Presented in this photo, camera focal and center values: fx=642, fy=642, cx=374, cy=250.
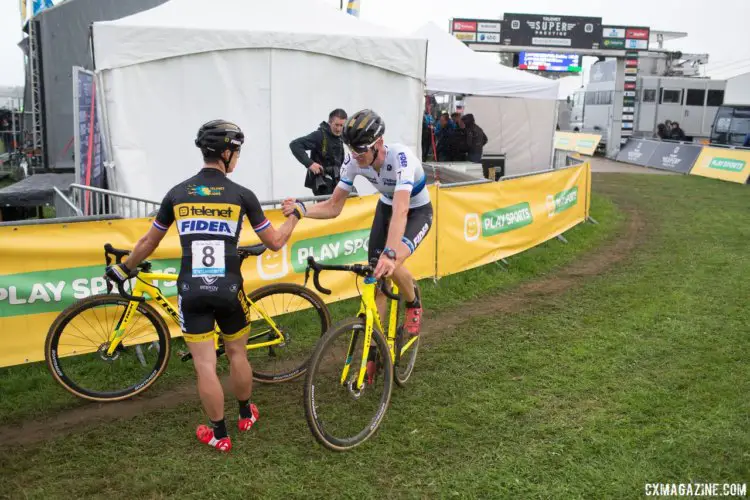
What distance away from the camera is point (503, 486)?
12.1ft

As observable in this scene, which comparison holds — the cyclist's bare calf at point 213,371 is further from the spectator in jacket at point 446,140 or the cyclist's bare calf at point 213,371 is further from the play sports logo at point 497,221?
the spectator in jacket at point 446,140

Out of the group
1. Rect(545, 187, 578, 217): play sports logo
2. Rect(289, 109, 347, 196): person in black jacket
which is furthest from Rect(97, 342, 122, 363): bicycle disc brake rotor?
Rect(545, 187, 578, 217): play sports logo

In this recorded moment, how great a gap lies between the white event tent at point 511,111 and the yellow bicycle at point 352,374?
40.7 ft

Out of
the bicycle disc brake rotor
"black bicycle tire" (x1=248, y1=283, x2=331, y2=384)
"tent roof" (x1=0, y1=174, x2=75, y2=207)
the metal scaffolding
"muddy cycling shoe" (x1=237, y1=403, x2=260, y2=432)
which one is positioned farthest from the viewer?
the metal scaffolding

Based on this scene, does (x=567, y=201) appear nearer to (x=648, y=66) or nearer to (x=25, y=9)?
(x=25, y=9)

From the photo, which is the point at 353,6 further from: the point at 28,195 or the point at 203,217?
the point at 203,217

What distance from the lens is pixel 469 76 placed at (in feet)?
49.4

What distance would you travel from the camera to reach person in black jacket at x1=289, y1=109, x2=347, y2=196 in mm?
8094

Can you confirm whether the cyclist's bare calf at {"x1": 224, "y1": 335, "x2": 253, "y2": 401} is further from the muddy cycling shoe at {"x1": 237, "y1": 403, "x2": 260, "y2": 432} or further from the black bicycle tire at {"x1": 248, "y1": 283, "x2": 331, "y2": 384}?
the black bicycle tire at {"x1": 248, "y1": 283, "x2": 331, "y2": 384}

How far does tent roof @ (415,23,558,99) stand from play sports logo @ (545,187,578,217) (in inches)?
167

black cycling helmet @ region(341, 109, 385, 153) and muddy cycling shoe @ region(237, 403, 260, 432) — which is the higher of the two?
black cycling helmet @ region(341, 109, 385, 153)

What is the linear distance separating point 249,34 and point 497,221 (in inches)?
167

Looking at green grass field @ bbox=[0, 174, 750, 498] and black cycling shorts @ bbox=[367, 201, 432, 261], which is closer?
green grass field @ bbox=[0, 174, 750, 498]
